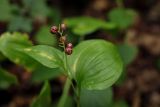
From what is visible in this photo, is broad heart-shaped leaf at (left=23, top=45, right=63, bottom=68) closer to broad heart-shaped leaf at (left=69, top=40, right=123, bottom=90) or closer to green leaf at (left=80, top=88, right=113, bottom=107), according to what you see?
broad heart-shaped leaf at (left=69, top=40, right=123, bottom=90)

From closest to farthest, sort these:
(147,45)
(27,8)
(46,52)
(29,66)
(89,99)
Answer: (46,52)
(89,99)
(29,66)
(27,8)
(147,45)

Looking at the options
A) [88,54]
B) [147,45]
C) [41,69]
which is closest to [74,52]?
[88,54]

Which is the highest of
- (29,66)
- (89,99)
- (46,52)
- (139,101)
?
(46,52)

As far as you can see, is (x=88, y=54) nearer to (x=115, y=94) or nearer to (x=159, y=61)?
(x=115, y=94)

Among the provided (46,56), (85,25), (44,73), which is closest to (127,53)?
(85,25)

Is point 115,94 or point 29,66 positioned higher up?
point 29,66

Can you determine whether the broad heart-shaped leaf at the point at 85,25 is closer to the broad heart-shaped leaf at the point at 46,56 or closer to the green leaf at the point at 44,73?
the green leaf at the point at 44,73

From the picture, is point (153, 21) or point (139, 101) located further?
point (153, 21)
